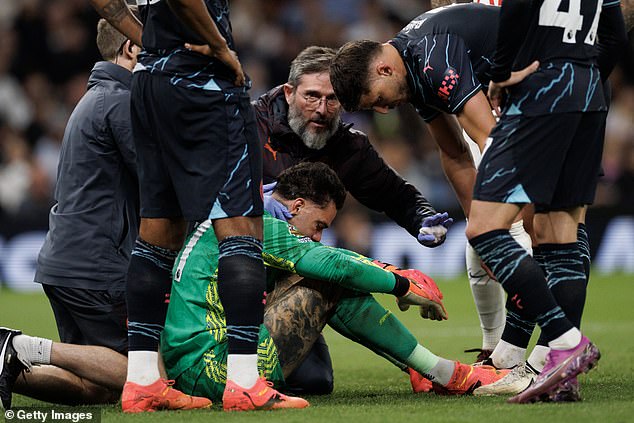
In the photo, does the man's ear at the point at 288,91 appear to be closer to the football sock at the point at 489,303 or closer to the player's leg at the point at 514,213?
the football sock at the point at 489,303

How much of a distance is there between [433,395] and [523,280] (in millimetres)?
975

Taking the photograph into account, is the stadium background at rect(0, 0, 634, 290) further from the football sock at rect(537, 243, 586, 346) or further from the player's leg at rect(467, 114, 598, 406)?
the player's leg at rect(467, 114, 598, 406)

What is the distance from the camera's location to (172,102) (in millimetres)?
4059

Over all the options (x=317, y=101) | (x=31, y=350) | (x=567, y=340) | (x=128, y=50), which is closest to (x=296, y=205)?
(x=317, y=101)

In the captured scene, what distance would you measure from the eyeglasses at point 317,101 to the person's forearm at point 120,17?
131 cm

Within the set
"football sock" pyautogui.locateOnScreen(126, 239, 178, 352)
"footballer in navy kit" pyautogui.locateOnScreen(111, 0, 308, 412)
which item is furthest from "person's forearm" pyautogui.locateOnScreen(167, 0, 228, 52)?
"football sock" pyautogui.locateOnScreen(126, 239, 178, 352)

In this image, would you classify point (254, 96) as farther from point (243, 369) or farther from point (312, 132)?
point (243, 369)

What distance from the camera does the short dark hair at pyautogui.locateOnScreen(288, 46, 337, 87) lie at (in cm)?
578

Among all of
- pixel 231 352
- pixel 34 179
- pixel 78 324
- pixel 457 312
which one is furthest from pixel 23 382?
pixel 34 179

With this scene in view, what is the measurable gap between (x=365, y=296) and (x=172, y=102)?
1.34 metres

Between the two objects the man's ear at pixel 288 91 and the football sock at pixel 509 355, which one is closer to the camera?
the football sock at pixel 509 355

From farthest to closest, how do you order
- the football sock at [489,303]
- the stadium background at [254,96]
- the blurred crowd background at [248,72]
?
the blurred crowd background at [248,72]
the stadium background at [254,96]
the football sock at [489,303]

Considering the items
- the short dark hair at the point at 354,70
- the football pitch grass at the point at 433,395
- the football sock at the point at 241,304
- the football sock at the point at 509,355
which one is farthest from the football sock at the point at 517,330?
the football sock at the point at 241,304

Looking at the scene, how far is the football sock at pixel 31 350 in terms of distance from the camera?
174 inches
